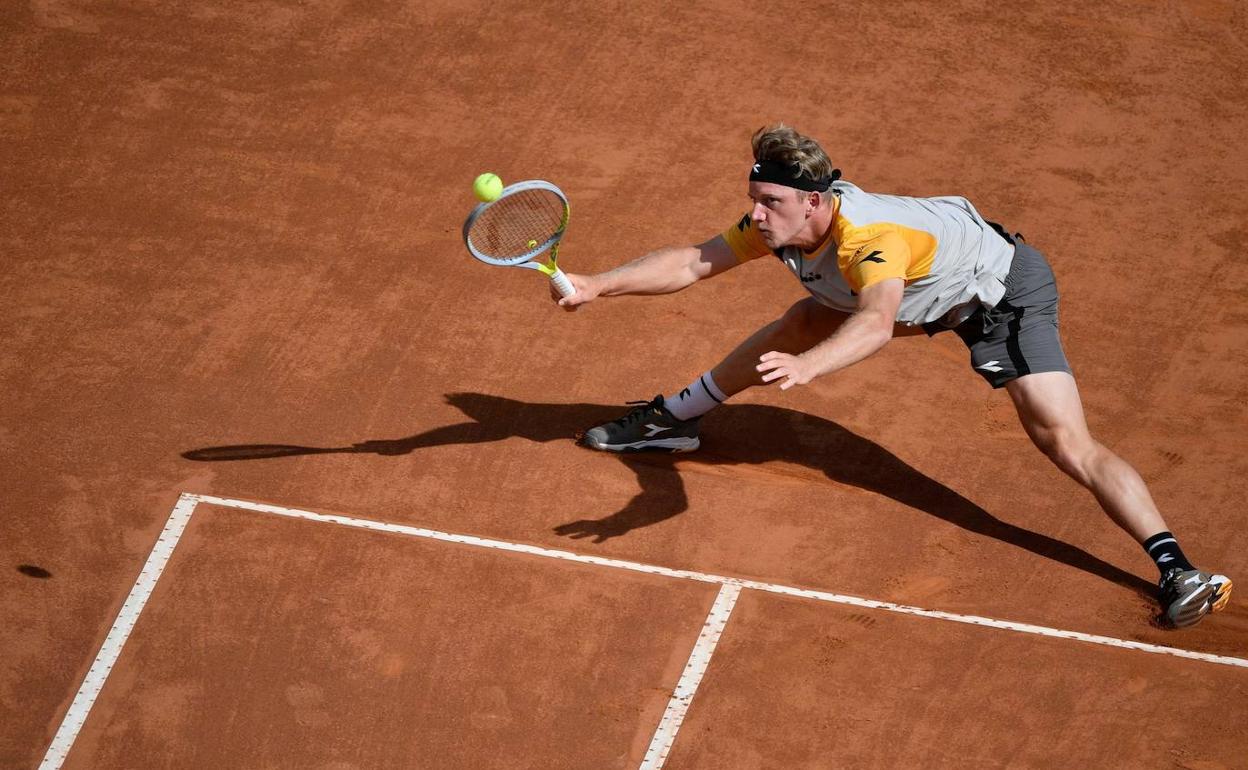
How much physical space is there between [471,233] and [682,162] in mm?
3478

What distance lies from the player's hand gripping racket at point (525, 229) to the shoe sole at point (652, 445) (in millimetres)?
1317

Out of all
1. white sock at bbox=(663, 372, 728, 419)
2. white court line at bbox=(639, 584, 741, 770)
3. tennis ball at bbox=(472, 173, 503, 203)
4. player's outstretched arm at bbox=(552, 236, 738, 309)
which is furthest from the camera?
white sock at bbox=(663, 372, 728, 419)

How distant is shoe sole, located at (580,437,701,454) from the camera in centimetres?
731

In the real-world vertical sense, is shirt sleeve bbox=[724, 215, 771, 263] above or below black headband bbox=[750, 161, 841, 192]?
below

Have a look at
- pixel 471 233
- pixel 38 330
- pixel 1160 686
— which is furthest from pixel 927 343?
pixel 38 330

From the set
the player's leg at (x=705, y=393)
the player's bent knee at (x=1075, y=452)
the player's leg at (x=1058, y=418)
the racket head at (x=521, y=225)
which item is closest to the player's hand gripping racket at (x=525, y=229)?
the racket head at (x=521, y=225)

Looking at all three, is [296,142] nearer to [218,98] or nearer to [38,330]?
[218,98]

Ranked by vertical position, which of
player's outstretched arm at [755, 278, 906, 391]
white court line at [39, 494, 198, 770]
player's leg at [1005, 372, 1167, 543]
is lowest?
white court line at [39, 494, 198, 770]

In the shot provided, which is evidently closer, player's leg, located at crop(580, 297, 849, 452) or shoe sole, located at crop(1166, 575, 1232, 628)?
shoe sole, located at crop(1166, 575, 1232, 628)

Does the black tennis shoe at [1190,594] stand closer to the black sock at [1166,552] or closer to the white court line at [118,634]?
the black sock at [1166,552]

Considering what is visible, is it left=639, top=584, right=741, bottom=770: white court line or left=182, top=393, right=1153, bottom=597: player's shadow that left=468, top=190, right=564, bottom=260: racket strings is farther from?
left=639, top=584, right=741, bottom=770: white court line

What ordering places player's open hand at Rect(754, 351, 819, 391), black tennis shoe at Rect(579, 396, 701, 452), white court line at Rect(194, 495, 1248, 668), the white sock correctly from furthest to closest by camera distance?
black tennis shoe at Rect(579, 396, 701, 452), the white sock, white court line at Rect(194, 495, 1248, 668), player's open hand at Rect(754, 351, 819, 391)

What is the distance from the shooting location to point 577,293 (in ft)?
20.2

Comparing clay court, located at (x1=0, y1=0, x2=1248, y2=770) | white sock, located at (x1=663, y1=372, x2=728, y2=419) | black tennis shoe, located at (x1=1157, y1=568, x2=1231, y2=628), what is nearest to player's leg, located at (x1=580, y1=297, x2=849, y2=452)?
white sock, located at (x1=663, y1=372, x2=728, y2=419)
